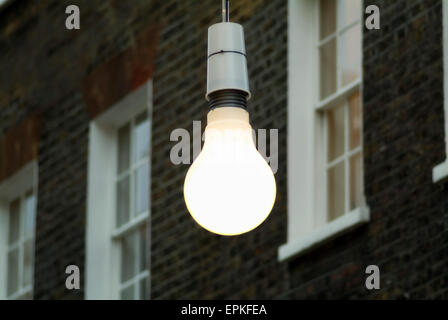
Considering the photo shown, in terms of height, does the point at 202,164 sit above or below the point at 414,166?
below

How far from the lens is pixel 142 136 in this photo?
16.4m

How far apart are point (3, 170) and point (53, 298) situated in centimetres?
208

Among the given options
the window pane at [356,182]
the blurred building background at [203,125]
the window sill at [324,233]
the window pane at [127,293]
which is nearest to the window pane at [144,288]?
the blurred building background at [203,125]

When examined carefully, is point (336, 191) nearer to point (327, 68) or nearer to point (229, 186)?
point (327, 68)

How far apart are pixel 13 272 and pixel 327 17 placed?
4.95 m

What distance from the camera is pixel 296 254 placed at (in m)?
13.5

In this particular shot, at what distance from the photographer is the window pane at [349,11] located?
1390 centimetres

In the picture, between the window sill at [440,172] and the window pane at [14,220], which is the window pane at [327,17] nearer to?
the window sill at [440,172]

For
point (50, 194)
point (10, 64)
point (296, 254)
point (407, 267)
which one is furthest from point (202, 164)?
point (10, 64)

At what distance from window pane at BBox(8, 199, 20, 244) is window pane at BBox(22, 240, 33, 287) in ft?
0.89

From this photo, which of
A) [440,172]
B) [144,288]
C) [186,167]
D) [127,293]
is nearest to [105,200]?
[127,293]

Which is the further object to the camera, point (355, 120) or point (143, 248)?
point (143, 248)

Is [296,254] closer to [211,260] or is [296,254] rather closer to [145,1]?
[211,260]

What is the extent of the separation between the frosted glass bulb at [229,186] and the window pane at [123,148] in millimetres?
8725
